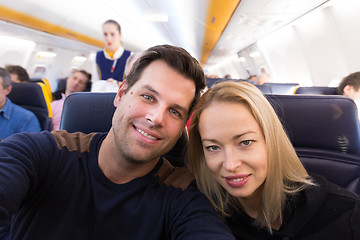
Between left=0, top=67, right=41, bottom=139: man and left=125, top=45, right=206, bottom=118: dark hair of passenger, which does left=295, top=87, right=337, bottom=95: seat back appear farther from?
left=0, top=67, right=41, bottom=139: man

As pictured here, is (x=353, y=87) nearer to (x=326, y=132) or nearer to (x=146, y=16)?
(x=326, y=132)

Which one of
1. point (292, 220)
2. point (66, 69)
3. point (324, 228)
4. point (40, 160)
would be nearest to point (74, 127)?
point (40, 160)

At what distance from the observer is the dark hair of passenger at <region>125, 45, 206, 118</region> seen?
1.29 m

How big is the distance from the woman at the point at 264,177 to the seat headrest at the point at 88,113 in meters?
0.68

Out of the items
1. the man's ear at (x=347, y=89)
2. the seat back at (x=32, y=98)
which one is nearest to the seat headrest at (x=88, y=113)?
the seat back at (x=32, y=98)

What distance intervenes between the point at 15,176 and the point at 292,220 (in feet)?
3.84

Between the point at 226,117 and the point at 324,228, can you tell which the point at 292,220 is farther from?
the point at 226,117

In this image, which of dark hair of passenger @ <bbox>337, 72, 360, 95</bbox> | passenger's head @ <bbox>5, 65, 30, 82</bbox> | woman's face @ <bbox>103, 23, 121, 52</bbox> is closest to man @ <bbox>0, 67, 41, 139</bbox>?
woman's face @ <bbox>103, 23, 121, 52</bbox>

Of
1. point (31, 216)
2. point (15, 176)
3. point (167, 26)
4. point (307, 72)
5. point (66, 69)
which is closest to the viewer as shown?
point (15, 176)

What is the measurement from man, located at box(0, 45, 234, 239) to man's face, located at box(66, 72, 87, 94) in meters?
3.11

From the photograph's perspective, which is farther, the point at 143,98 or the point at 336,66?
the point at 336,66

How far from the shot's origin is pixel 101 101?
5.34 ft

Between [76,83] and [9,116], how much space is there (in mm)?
1600

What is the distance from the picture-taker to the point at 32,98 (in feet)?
9.96
